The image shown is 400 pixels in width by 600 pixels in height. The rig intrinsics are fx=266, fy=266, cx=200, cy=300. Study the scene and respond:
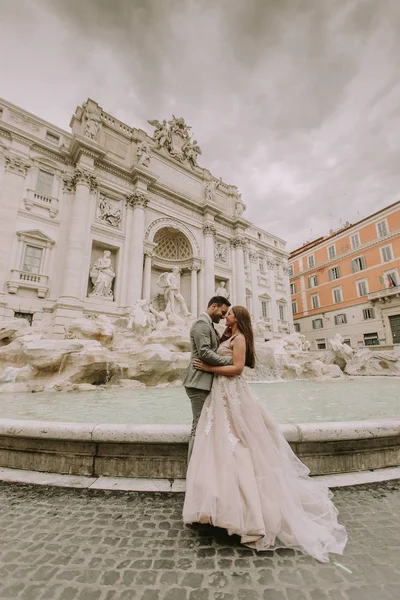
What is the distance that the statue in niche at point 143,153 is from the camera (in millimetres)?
16703

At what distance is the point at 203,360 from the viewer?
1923 mm

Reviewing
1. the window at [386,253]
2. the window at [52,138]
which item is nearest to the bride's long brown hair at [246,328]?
the window at [52,138]

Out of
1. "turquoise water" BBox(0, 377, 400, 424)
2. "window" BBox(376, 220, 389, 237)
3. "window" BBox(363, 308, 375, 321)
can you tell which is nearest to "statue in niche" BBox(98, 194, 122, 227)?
"turquoise water" BBox(0, 377, 400, 424)

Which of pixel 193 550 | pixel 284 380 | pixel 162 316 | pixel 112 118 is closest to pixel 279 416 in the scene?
pixel 193 550

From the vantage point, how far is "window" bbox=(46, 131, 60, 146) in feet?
49.6

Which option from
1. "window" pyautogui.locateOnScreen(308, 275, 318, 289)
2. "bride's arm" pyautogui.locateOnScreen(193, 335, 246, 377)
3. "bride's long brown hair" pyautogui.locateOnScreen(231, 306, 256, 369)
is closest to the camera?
"bride's arm" pyautogui.locateOnScreen(193, 335, 246, 377)

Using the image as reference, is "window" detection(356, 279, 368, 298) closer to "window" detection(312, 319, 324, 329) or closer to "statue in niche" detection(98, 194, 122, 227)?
"window" detection(312, 319, 324, 329)

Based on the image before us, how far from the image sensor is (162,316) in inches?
467

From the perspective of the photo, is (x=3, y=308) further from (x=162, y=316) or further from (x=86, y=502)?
(x=86, y=502)

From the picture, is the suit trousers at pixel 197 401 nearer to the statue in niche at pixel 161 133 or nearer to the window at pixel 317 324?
the statue in niche at pixel 161 133

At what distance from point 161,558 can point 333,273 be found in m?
29.7

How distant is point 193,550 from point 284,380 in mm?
9755

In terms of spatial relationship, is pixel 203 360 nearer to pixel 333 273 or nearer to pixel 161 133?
pixel 161 133

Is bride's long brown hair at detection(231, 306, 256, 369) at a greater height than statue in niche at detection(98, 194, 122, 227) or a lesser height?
lesser
